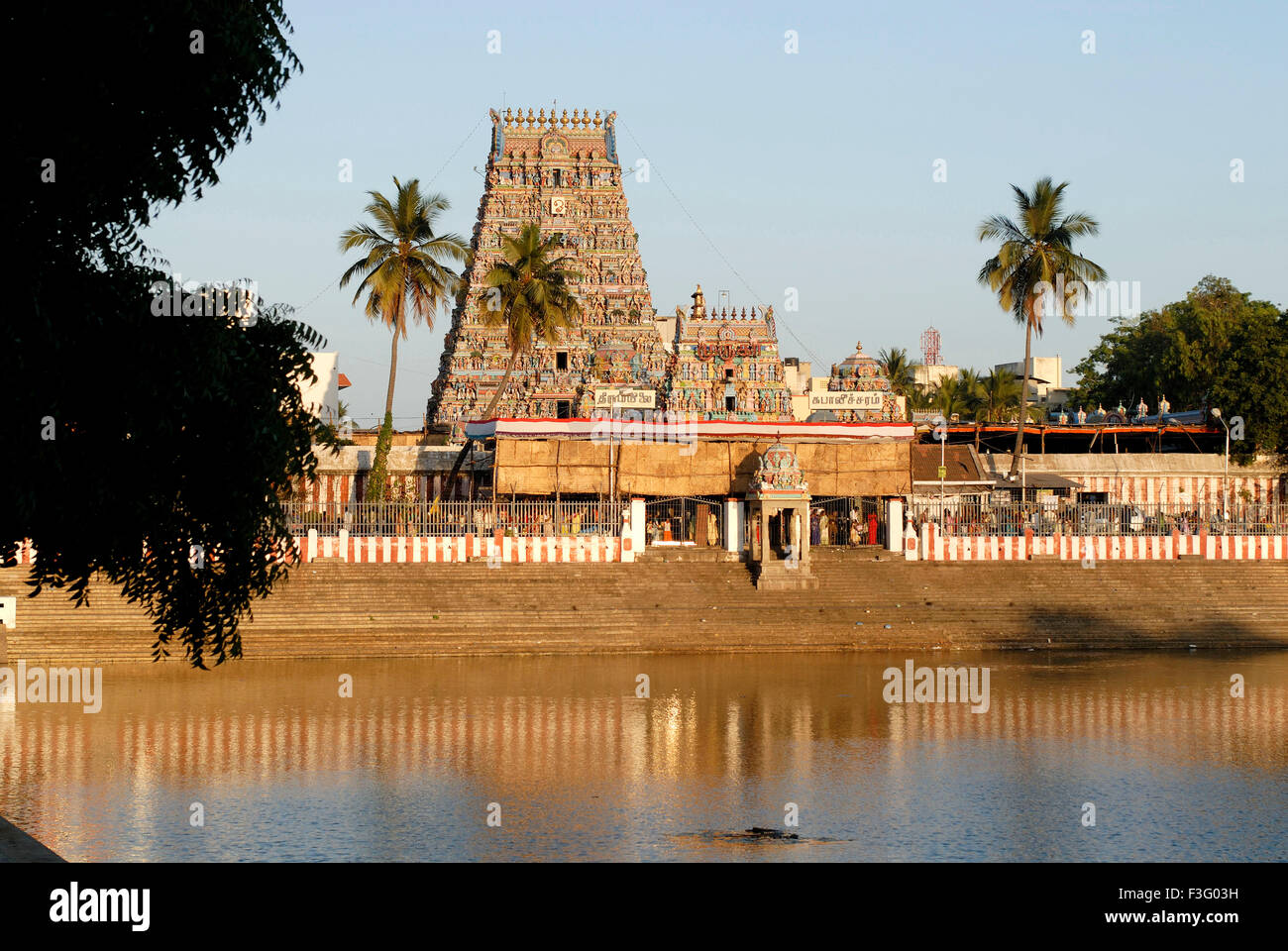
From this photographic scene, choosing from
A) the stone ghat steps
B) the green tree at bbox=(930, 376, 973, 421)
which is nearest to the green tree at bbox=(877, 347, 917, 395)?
the green tree at bbox=(930, 376, 973, 421)

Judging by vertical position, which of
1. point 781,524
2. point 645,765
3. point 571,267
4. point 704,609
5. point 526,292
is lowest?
point 645,765

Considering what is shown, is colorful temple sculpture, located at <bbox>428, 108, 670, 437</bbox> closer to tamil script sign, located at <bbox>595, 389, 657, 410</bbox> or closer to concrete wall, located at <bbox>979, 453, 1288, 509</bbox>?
tamil script sign, located at <bbox>595, 389, 657, 410</bbox>

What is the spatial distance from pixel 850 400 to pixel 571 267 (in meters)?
21.2

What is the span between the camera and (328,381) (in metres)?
54.4

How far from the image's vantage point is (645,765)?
2233cm

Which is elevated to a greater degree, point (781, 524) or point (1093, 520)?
point (1093, 520)

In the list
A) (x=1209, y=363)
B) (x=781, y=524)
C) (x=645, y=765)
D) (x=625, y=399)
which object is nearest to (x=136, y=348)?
(x=645, y=765)

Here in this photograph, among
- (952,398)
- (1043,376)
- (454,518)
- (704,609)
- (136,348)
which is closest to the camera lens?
(136,348)

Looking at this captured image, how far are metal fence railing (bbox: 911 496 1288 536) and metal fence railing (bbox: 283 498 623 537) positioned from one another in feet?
31.6

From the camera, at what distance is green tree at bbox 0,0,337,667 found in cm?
1180

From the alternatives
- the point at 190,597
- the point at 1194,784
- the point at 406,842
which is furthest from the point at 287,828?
the point at 1194,784

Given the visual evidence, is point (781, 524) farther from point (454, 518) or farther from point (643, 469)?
point (454, 518)

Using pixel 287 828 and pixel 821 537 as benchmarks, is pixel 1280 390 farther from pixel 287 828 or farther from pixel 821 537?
pixel 287 828

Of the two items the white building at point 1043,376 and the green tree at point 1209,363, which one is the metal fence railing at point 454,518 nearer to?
the green tree at point 1209,363
